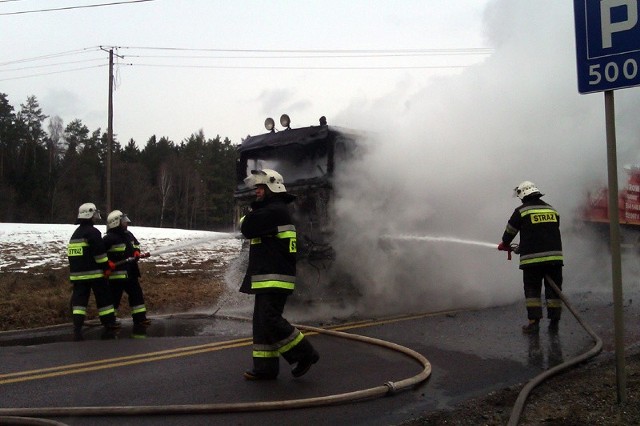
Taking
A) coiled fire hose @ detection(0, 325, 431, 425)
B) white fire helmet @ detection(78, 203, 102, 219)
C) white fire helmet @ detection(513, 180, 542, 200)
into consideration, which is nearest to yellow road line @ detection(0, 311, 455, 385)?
coiled fire hose @ detection(0, 325, 431, 425)

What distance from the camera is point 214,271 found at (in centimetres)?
1588

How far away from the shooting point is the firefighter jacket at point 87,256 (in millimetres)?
7719

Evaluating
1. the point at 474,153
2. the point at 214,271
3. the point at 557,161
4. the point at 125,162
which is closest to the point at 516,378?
the point at 474,153

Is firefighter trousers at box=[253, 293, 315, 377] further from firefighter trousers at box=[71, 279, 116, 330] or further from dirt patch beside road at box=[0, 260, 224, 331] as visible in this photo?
dirt patch beside road at box=[0, 260, 224, 331]

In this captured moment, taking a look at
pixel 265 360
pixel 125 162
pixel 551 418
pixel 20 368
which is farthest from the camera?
pixel 125 162

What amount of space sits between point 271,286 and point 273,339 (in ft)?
1.40

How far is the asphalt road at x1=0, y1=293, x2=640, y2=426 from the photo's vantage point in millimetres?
4219

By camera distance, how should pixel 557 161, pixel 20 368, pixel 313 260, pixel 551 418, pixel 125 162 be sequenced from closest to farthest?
pixel 551 418, pixel 20 368, pixel 313 260, pixel 557 161, pixel 125 162

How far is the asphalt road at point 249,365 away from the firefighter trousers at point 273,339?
0.61 feet

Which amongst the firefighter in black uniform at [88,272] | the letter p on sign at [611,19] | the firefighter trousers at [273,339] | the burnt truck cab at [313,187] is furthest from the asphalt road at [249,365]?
the letter p on sign at [611,19]

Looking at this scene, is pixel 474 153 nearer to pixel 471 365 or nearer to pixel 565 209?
pixel 565 209

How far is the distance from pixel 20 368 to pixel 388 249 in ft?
18.0

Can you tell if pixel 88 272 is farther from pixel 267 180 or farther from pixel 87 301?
pixel 267 180

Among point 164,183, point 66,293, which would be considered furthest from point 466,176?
point 164,183
